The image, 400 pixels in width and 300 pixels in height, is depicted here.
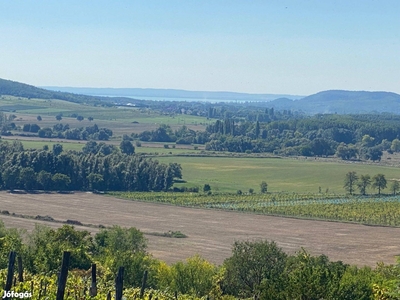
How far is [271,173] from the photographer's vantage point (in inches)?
5221

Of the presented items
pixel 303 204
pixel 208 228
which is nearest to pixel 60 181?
pixel 303 204

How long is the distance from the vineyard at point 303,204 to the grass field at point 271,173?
8.61 metres

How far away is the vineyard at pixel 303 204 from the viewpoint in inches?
3292

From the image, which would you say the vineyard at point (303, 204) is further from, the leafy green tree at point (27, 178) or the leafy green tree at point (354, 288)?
the leafy green tree at point (354, 288)

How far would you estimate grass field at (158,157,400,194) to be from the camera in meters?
116

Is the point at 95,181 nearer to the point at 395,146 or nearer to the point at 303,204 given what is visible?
the point at 303,204

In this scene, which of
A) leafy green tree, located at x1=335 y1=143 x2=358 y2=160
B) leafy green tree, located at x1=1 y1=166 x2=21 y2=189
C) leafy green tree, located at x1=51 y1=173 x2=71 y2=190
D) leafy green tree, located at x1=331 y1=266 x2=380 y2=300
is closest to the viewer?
leafy green tree, located at x1=331 y1=266 x2=380 y2=300

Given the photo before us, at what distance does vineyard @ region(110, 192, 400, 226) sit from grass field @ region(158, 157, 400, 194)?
8607mm

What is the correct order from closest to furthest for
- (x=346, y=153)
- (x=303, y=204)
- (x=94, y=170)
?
(x=303, y=204) → (x=94, y=170) → (x=346, y=153)

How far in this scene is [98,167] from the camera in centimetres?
10931

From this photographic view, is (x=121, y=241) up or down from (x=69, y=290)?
down

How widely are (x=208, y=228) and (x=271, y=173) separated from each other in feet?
200

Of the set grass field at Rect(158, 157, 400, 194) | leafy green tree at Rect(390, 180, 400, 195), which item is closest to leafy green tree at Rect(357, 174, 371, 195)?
grass field at Rect(158, 157, 400, 194)

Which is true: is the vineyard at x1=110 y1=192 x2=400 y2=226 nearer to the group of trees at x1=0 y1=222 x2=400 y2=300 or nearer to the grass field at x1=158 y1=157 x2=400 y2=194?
the grass field at x1=158 y1=157 x2=400 y2=194
